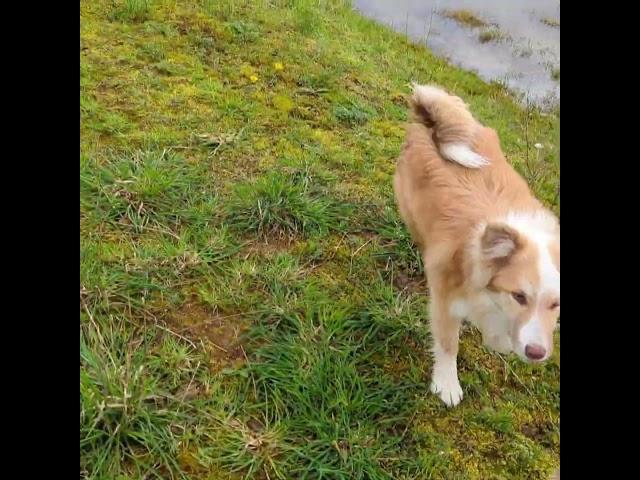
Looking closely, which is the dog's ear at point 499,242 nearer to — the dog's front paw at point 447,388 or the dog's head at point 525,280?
the dog's head at point 525,280

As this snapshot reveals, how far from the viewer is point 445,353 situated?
2344 mm

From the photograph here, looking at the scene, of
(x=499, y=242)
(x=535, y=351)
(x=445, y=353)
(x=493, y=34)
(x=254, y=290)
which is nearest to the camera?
(x=535, y=351)

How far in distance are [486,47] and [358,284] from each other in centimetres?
534

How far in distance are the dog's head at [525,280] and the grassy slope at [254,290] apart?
0.52m

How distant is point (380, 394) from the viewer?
223 centimetres

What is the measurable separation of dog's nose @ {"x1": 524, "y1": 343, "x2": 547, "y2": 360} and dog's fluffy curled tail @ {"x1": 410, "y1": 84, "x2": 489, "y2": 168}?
0.93 m

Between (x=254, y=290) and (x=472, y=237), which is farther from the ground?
(x=472, y=237)

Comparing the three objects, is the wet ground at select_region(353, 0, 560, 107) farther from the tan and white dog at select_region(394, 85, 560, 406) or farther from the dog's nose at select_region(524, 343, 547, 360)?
the dog's nose at select_region(524, 343, 547, 360)

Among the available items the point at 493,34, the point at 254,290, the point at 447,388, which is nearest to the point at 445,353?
the point at 447,388

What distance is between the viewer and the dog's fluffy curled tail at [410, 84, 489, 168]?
2.52 meters

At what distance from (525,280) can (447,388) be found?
0.64 meters

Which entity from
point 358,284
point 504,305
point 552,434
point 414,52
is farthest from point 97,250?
point 414,52

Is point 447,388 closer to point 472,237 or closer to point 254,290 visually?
point 472,237

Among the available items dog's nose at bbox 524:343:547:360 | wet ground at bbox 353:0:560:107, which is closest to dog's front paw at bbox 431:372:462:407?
dog's nose at bbox 524:343:547:360
